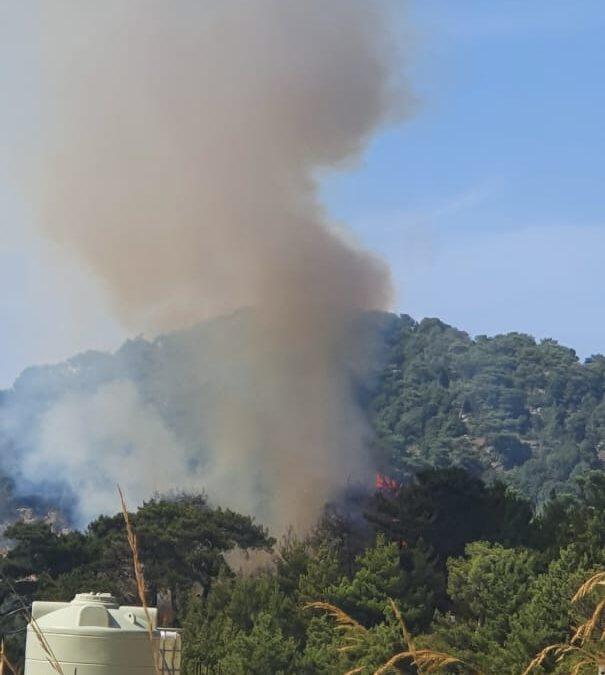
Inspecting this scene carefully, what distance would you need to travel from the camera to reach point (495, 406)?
177750mm

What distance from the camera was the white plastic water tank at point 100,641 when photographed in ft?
42.2

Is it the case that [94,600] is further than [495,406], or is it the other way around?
[495,406]

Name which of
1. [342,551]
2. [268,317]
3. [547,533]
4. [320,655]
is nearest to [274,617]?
[320,655]

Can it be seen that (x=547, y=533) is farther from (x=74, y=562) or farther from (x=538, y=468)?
(x=538, y=468)

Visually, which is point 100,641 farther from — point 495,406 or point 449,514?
point 495,406

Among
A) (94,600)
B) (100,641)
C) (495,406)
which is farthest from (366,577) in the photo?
(495,406)

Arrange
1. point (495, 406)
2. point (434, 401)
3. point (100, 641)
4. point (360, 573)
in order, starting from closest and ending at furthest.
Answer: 1. point (100, 641)
2. point (360, 573)
3. point (434, 401)
4. point (495, 406)

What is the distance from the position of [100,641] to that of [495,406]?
166536 mm

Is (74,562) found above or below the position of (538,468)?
below

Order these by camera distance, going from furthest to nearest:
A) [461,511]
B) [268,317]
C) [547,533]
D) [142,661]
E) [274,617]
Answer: [268,317]
[461,511]
[547,533]
[274,617]
[142,661]

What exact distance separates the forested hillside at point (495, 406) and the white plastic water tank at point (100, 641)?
12201cm

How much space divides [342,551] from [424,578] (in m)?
14.5

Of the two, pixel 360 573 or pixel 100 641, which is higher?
pixel 360 573

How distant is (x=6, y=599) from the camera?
213 ft
